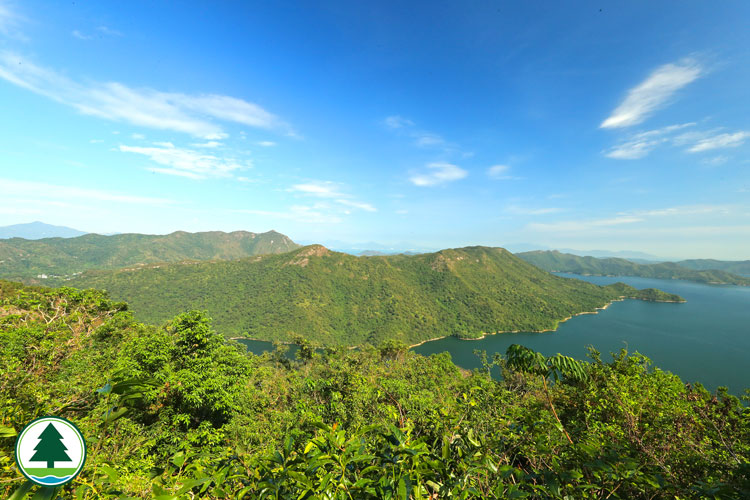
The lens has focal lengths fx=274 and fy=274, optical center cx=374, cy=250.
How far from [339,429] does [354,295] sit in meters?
131

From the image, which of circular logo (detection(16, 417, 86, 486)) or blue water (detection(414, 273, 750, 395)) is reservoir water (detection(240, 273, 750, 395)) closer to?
blue water (detection(414, 273, 750, 395))

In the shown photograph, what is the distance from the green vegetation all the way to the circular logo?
0.13 meters

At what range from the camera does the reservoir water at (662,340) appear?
6944 cm

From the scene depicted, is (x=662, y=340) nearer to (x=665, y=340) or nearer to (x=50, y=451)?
(x=665, y=340)

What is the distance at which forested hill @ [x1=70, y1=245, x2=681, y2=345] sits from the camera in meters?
109

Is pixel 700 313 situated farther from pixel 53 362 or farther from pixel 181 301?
pixel 181 301

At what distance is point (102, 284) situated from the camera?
4761 inches

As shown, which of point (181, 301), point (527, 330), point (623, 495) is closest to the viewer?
point (623, 495)

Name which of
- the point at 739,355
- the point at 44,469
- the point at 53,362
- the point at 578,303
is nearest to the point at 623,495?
the point at 44,469

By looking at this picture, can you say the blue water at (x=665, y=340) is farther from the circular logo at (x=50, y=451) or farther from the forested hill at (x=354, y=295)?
the circular logo at (x=50, y=451)

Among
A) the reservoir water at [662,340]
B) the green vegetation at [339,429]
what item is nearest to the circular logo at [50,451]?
the green vegetation at [339,429]

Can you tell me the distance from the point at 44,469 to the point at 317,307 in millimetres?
123797

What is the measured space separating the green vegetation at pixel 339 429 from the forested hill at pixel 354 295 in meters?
84.4

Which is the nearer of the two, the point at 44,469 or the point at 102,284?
the point at 44,469
